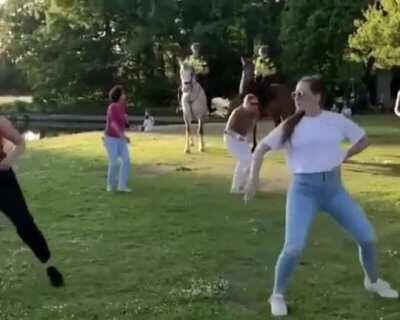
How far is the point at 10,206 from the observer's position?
7.00 meters

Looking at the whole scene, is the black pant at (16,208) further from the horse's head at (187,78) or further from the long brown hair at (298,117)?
the horse's head at (187,78)

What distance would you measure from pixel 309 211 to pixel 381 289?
3.65 ft

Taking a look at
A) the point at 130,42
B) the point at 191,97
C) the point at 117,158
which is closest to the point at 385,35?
the point at 191,97

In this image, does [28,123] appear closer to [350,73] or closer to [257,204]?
[350,73]

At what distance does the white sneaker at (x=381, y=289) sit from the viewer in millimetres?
6746

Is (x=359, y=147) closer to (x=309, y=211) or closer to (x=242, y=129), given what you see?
(x=309, y=211)

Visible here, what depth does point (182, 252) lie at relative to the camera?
871 centimetres

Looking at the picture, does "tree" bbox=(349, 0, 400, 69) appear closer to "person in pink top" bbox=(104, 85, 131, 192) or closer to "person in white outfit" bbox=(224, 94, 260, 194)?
"person in white outfit" bbox=(224, 94, 260, 194)

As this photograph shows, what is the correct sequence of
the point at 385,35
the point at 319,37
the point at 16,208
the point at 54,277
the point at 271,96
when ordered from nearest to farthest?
the point at 16,208, the point at 54,277, the point at 271,96, the point at 385,35, the point at 319,37

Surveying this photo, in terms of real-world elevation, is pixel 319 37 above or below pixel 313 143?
above

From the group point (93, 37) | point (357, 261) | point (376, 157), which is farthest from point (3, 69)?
point (357, 261)

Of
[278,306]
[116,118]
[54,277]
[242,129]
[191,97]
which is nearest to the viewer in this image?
[278,306]

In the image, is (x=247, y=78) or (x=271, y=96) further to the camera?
(x=247, y=78)

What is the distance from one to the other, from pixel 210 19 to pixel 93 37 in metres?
8.22
